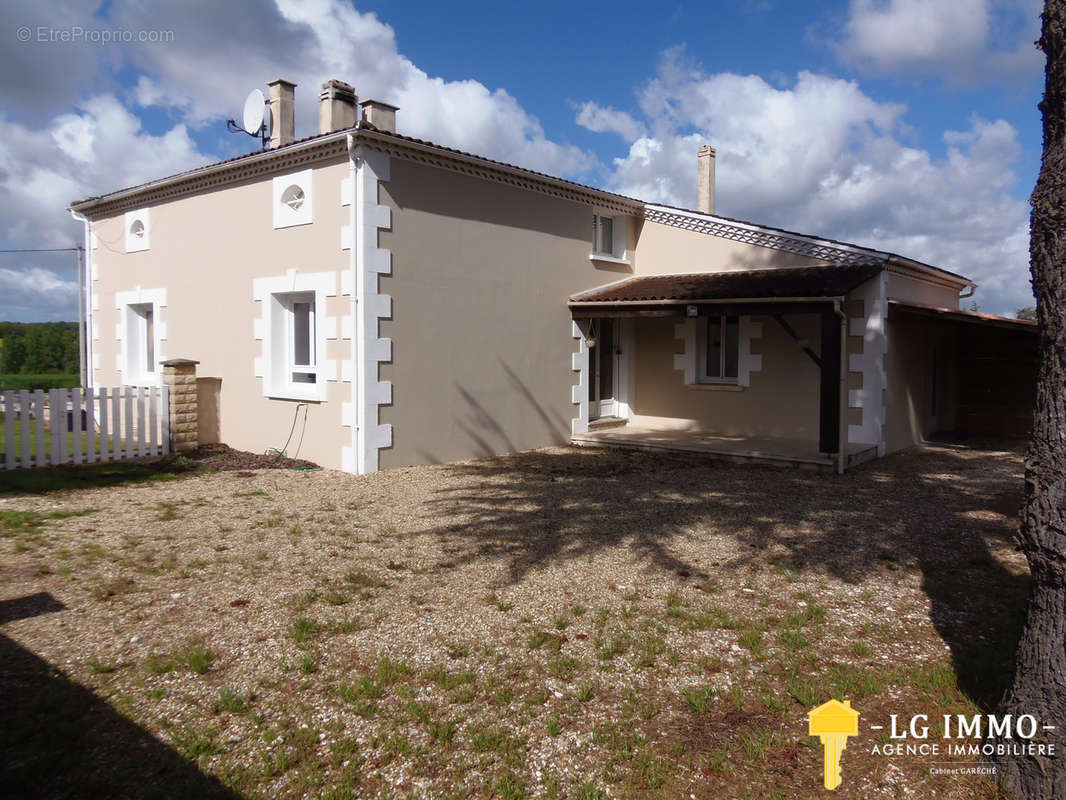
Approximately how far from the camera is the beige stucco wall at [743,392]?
41.0 ft

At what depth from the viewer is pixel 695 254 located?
13.7m

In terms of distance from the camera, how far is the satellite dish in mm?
12242

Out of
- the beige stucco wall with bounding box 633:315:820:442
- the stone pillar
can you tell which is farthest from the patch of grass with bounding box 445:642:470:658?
the beige stucco wall with bounding box 633:315:820:442

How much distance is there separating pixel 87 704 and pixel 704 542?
4735 mm

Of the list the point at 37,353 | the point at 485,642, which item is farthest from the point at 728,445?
the point at 37,353

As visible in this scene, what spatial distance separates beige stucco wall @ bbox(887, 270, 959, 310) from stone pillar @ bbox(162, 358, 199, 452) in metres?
10.8

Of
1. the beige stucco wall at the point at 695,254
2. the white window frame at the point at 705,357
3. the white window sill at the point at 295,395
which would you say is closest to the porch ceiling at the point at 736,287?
the beige stucco wall at the point at 695,254

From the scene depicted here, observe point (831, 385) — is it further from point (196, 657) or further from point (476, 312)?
point (196, 657)

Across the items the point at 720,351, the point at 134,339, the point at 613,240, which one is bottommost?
the point at 720,351

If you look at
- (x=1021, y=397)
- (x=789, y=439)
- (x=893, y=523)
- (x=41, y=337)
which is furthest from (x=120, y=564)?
(x=41, y=337)

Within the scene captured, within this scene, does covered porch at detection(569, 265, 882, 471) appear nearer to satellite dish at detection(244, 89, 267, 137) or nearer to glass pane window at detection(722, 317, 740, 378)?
glass pane window at detection(722, 317, 740, 378)

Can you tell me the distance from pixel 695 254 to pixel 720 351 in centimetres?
182

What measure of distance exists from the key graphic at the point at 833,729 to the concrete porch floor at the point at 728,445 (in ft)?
24.7

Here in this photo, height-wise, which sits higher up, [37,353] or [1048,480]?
[37,353]
